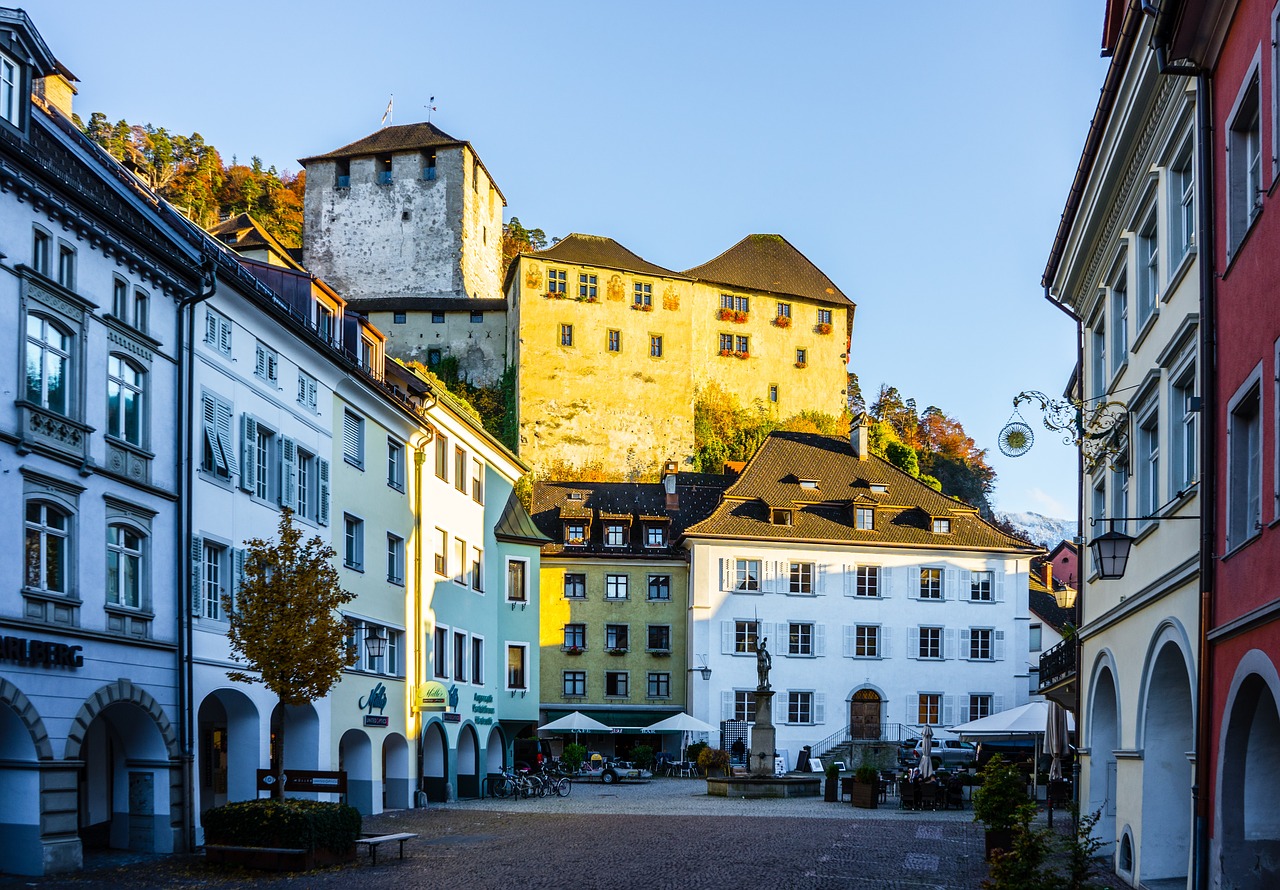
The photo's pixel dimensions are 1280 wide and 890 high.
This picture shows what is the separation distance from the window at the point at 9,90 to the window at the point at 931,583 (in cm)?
4610

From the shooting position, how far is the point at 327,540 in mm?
31344

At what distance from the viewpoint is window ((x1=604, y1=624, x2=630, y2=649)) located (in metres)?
60.8

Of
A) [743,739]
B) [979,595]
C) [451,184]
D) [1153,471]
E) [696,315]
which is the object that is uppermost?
[451,184]

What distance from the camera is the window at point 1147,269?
1811 cm

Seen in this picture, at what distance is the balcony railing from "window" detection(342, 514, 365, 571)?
15.1 metres

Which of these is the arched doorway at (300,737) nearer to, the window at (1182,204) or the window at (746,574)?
the window at (1182,204)

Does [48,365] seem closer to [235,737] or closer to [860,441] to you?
[235,737]

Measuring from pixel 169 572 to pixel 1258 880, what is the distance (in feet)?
56.1

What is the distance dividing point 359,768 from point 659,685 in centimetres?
2901

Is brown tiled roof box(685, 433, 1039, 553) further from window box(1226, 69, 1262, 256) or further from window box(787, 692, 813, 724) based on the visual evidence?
window box(1226, 69, 1262, 256)

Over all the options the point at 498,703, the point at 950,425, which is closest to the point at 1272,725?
the point at 498,703

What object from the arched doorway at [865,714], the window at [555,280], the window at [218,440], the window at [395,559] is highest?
the window at [555,280]

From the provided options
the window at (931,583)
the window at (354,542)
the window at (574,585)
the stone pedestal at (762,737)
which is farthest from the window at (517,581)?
the window at (931,583)

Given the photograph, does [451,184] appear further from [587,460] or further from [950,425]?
[950,425]
